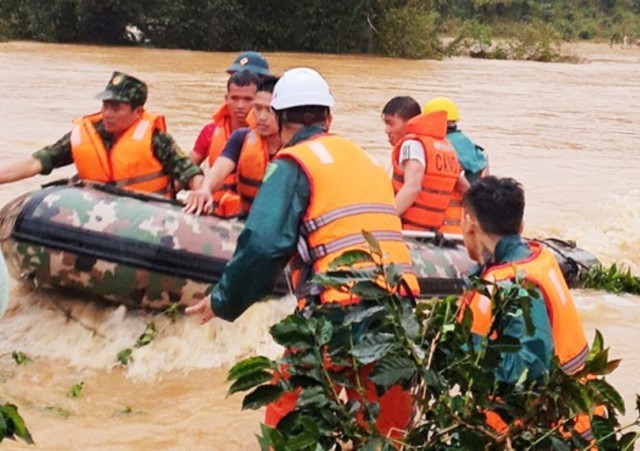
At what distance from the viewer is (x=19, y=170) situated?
5391mm

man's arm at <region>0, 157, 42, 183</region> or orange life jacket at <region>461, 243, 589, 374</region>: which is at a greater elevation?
orange life jacket at <region>461, 243, 589, 374</region>

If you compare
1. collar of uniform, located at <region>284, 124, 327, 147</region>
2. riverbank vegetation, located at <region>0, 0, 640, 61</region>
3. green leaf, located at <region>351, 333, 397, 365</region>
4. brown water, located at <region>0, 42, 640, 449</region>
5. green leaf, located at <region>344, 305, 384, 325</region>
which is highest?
collar of uniform, located at <region>284, 124, 327, 147</region>

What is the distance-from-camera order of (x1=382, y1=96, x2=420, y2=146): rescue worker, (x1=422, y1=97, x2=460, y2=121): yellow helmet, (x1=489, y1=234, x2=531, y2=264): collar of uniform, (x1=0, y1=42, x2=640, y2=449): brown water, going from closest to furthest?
(x1=489, y1=234, x2=531, y2=264): collar of uniform, (x1=0, y1=42, x2=640, y2=449): brown water, (x1=382, y1=96, x2=420, y2=146): rescue worker, (x1=422, y1=97, x2=460, y2=121): yellow helmet

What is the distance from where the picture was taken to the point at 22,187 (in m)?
10.1

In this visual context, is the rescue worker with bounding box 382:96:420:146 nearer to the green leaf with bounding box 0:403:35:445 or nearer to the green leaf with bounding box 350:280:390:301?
the green leaf with bounding box 350:280:390:301

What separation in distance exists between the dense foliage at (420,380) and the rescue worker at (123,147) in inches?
127

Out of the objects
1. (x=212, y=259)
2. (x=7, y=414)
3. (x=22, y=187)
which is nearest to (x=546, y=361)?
(x=7, y=414)

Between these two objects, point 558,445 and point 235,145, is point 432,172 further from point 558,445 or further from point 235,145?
point 558,445

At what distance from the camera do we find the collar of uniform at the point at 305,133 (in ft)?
11.1

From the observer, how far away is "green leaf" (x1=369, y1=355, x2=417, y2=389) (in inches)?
94.5

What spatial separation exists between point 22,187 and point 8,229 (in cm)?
471

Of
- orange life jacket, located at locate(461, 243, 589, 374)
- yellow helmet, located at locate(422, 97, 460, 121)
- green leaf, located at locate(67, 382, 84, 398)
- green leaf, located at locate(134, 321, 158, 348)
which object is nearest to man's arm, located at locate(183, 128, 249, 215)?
green leaf, located at locate(134, 321, 158, 348)

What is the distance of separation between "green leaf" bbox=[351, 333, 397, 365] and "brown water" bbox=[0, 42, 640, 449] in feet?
7.66

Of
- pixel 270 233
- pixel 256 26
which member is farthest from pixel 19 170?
pixel 256 26
